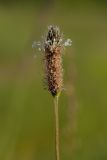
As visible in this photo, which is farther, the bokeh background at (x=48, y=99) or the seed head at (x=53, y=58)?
the bokeh background at (x=48, y=99)

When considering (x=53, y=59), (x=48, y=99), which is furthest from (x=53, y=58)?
(x=48, y=99)

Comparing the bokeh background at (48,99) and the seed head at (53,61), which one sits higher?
the bokeh background at (48,99)

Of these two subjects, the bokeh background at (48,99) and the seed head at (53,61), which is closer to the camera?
the seed head at (53,61)

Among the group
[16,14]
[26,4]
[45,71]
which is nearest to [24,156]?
[45,71]

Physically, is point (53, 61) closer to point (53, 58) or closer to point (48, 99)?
point (53, 58)

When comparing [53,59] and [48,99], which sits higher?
[48,99]

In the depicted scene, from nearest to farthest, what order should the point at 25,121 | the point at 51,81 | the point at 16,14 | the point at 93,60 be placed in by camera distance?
the point at 51,81
the point at 25,121
the point at 93,60
the point at 16,14

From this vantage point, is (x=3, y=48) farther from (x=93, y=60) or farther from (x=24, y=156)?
(x=24, y=156)

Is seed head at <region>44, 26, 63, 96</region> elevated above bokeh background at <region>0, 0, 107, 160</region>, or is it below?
below
